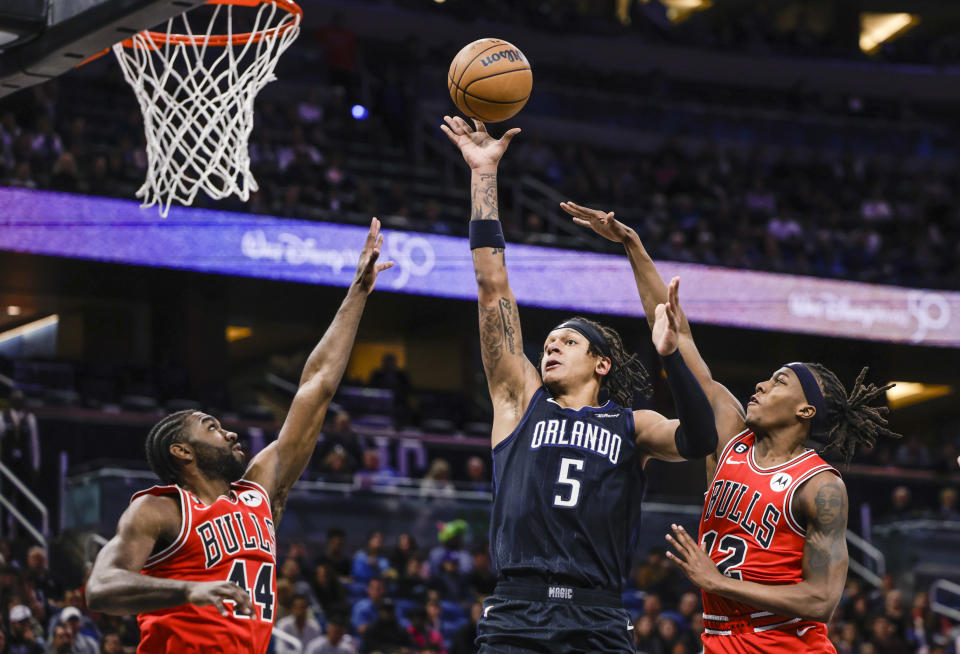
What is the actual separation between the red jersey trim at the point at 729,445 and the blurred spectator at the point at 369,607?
21.5 ft

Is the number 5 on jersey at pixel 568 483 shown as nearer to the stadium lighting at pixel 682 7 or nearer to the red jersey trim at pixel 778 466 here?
the red jersey trim at pixel 778 466

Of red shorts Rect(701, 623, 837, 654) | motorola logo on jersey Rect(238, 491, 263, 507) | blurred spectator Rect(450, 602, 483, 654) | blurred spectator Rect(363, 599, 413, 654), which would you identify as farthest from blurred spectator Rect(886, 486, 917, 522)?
motorola logo on jersey Rect(238, 491, 263, 507)

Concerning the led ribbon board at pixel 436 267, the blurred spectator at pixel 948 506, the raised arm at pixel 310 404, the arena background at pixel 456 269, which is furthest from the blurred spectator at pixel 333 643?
the blurred spectator at pixel 948 506

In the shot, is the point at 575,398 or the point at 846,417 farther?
the point at 846,417

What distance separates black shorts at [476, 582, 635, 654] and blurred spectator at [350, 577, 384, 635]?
6.97 metres

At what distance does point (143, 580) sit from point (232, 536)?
48 centimetres

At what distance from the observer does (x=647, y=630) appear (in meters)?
12.1

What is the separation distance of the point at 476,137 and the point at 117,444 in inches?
413

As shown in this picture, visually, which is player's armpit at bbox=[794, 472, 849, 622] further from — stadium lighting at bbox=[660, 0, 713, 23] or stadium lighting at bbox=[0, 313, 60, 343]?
stadium lighting at bbox=[660, 0, 713, 23]

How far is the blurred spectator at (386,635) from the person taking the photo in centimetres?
1121

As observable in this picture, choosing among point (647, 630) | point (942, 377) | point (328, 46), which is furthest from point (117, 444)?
point (942, 377)

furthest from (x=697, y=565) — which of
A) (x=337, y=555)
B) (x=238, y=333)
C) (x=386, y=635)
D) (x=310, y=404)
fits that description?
(x=238, y=333)

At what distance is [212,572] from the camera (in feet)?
15.4

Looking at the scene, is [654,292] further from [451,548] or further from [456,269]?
[456,269]
